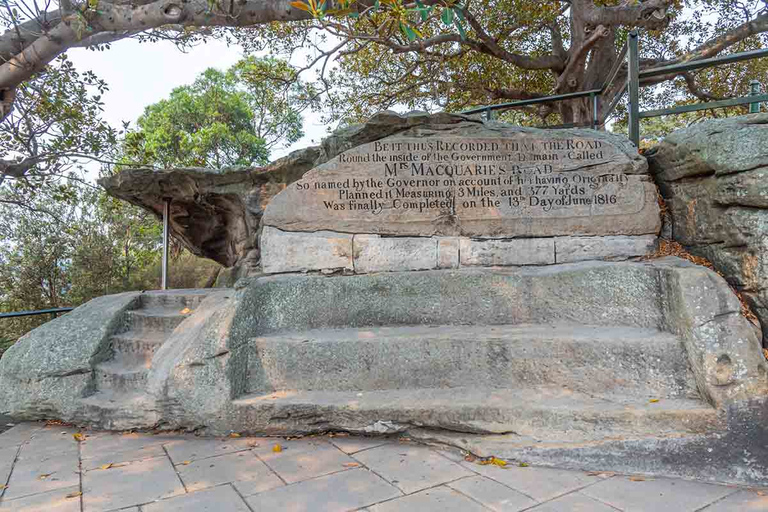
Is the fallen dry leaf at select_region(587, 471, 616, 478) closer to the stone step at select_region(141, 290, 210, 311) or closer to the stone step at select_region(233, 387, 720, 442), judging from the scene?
the stone step at select_region(233, 387, 720, 442)

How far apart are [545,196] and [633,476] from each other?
2138 millimetres

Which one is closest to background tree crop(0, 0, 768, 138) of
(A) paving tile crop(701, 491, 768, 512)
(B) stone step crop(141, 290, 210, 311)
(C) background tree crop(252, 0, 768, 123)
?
(C) background tree crop(252, 0, 768, 123)

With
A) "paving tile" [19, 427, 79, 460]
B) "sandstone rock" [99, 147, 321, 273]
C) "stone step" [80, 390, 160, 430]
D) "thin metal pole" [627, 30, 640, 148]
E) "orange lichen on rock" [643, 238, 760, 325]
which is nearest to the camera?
"paving tile" [19, 427, 79, 460]

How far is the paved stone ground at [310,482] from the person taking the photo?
7.07ft

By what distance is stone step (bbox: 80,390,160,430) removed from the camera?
10.4ft

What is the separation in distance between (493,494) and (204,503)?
142 centimetres

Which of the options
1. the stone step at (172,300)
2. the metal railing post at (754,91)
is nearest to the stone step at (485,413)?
the stone step at (172,300)

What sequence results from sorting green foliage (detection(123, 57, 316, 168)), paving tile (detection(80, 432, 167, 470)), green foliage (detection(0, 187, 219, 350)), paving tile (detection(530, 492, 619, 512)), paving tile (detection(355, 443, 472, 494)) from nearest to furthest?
paving tile (detection(530, 492, 619, 512)) < paving tile (detection(355, 443, 472, 494)) < paving tile (detection(80, 432, 167, 470)) < green foliage (detection(0, 187, 219, 350)) < green foliage (detection(123, 57, 316, 168))

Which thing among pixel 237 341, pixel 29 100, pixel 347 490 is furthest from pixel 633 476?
pixel 29 100

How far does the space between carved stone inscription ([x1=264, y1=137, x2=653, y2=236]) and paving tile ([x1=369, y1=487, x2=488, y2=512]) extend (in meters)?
2.07

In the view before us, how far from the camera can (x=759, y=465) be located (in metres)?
2.37

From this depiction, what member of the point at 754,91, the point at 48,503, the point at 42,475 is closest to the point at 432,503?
the point at 48,503

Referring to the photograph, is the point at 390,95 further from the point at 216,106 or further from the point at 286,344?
the point at 216,106

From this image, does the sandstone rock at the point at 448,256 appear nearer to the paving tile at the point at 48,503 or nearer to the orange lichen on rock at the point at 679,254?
the orange lichen on rock at the point at 679,254
